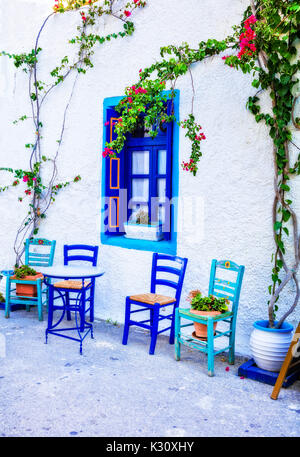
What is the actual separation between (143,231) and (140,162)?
89 centimetres

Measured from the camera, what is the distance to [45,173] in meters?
6.04

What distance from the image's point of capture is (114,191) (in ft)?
18.0

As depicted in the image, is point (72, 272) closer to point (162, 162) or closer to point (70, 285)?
point (70, 285)

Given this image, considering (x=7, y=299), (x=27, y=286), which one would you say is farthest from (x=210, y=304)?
(x=7, y=299)

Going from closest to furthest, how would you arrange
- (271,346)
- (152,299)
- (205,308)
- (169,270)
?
(271,346) → (205,308) → (152,299) → (169,270)

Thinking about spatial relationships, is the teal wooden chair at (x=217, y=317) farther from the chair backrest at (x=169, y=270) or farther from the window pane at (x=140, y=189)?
the window pane at (x=140, y=189)

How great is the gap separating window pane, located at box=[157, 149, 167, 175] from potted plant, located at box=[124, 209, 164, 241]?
0.53 m

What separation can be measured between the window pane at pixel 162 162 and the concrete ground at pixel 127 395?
2.01m

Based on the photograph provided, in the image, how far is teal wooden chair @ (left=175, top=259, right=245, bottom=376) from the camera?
3758mm

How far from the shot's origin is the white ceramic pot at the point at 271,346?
11.9 ft

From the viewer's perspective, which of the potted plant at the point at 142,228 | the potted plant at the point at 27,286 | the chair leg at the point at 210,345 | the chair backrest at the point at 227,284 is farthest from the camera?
the potted plant at the point at 27,286

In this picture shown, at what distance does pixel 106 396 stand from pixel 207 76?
10.6 ft

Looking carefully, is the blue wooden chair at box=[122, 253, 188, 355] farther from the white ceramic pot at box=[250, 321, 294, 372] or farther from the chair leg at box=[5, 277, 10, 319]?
the chair leg at box=[5, 277, 10, 319]

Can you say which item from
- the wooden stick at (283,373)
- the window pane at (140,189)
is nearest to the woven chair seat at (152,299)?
the wooden stick at (283,373)
